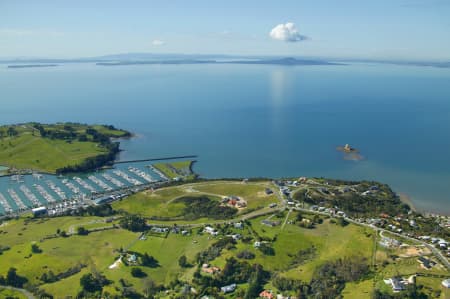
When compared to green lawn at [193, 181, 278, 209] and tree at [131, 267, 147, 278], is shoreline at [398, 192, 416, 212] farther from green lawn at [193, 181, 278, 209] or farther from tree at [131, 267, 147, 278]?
tree at [131, 267, 147, 278]

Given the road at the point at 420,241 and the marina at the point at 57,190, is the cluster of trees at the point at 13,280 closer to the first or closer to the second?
the marina at the point at 57,190

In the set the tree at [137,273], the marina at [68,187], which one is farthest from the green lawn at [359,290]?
the marina at [68,187]

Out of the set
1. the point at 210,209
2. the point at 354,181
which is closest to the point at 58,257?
the point at 210,209

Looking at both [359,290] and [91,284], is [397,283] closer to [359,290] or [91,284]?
[359,290]

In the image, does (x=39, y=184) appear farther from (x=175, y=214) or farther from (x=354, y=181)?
(x=354, y=181)

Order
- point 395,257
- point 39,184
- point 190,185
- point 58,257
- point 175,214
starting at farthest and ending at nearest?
point 39,184 → point 190,185 → point 175,214 → point 58,257 → point 395,257

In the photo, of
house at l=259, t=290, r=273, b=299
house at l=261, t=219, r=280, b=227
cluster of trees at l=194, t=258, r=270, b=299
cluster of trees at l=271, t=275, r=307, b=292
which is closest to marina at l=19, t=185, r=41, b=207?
cluster of trees at l=194, t=258, r=270, b=299
